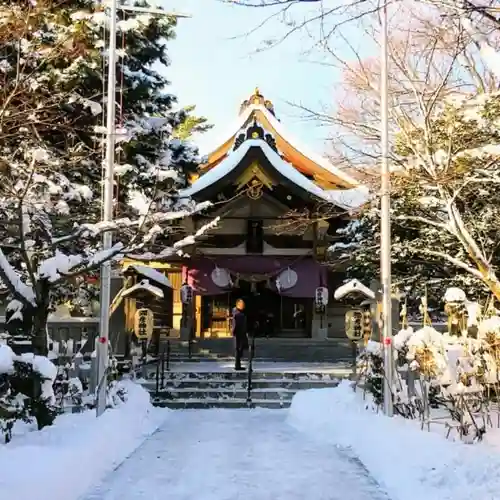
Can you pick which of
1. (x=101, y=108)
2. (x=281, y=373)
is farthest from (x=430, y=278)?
(x=101, y=108)

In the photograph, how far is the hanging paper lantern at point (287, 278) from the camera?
21.8 m

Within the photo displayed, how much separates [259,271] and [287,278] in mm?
980

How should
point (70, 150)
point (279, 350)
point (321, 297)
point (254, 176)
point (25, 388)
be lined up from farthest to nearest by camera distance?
point (254, 176) < point (321, 297) < point (279, 350) < point (70, 150) < point (25, 388)

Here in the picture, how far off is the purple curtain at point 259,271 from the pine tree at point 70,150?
571cm

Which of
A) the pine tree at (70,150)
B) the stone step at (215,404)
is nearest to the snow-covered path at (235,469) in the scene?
the pine tree at (70,150)

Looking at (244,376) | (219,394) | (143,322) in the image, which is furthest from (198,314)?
(219,394)

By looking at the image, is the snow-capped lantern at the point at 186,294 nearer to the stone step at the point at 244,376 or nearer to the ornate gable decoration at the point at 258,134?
the ornate gable decoration at the point at 258,134

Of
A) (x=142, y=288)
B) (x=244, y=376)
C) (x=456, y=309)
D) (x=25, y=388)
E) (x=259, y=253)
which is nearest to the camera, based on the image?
(x=25, y=388)

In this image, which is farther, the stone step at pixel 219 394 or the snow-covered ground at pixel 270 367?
the snow-covered ground at pixel 270 367

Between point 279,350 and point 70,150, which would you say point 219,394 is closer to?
point 70,150

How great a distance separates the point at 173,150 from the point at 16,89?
7422 millimetres

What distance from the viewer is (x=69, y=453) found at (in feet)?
21.1

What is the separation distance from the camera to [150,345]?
19.0 metres

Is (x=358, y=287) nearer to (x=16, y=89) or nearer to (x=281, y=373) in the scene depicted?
(x=281, y=373)
